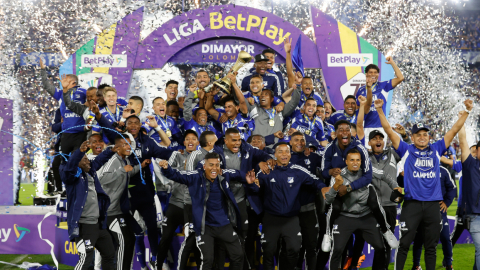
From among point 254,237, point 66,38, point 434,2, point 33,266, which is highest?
point 434,2

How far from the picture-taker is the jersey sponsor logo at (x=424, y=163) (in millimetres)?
5656

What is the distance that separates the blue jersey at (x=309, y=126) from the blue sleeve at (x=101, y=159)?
2794 mm

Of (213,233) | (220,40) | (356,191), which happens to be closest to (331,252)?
(356,191)

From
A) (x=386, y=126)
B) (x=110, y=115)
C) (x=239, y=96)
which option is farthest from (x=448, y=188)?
(x=110, y=115)

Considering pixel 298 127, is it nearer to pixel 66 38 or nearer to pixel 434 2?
pixel 66 38

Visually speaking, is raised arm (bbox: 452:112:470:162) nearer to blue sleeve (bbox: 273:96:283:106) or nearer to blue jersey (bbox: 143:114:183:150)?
blue sleeve (bbox: 273:96:283:106)

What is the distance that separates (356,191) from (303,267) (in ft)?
5.15

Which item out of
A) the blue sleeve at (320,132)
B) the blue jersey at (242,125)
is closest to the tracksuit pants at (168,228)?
the blue jersey at (242,125)

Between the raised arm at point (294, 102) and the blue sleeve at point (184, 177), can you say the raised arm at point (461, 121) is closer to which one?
the raised arm at point (294, 102)

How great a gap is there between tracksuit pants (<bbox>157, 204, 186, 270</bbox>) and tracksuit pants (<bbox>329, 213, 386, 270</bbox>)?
76.3 inches

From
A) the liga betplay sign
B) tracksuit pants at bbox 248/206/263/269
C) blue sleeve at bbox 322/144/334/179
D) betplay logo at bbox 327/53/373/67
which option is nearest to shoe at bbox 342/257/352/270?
tracksuit pants at bbox 248/206/263/269

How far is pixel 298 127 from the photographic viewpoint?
22.9 feet

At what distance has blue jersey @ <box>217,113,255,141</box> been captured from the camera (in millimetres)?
6609

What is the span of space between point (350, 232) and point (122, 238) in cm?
280
